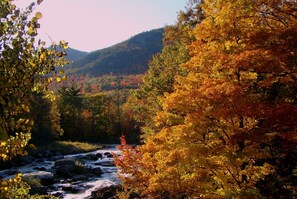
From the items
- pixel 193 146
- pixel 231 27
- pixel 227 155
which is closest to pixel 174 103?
pixel 193 146

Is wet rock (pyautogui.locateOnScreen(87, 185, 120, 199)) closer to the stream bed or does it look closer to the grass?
the stream bed

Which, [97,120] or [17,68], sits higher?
[17,68]

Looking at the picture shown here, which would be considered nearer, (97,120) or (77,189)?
(77,189)

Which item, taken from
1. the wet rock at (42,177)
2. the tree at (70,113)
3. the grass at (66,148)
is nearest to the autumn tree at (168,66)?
the wet rock at (42,177)

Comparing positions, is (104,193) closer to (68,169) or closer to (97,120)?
(68,169)

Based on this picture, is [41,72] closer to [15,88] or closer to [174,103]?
[15,88]

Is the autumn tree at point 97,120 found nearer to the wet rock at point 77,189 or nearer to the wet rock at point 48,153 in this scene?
the wet rock at point 48,153

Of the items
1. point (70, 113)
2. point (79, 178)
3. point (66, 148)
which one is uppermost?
point (70, 113)

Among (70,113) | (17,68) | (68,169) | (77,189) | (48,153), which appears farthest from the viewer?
(70,113)

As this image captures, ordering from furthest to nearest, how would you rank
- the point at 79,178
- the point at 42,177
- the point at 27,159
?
the point at 27,159
the point at 79,178
the point at 42,177

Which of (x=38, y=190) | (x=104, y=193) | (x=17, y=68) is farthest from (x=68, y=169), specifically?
(x=17, y=68)

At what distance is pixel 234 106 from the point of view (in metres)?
11.5

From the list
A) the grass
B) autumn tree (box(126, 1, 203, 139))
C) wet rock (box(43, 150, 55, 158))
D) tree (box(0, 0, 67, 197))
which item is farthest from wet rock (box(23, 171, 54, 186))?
tree (box(0, 0, 67, 197))

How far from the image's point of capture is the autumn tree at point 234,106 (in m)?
11.2
